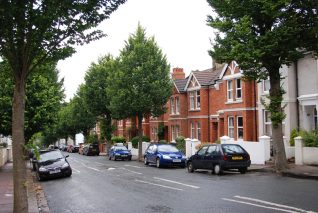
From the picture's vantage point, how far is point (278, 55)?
1970 centimetres

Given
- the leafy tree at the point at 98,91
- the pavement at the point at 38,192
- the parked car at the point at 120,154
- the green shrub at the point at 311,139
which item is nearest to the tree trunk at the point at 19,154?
the pavement at the point at 38,192

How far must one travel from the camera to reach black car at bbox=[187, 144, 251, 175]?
20.8 metres

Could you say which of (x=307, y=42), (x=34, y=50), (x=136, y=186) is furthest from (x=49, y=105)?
(x=34, y=50)

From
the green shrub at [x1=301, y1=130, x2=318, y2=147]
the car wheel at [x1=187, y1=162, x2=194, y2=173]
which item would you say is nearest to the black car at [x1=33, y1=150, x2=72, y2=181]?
the car wheel at [x1=187, y1=162, x2=194, y2=173]

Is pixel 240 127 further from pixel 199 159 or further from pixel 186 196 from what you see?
pixel 186 196

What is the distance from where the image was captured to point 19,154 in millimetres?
7762

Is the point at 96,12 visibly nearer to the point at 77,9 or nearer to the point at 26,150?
the point at 77,9

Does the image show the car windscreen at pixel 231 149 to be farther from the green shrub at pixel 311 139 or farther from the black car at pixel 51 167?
the black car at pixel 51 167

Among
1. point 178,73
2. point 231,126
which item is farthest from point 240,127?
point 178,73

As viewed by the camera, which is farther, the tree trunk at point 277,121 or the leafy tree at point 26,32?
the tree trunk at point 277,121

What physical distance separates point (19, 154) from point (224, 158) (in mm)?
14253

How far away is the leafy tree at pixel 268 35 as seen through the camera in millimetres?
19156

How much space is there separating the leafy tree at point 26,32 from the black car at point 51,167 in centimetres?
1401

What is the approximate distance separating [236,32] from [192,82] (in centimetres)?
2441
